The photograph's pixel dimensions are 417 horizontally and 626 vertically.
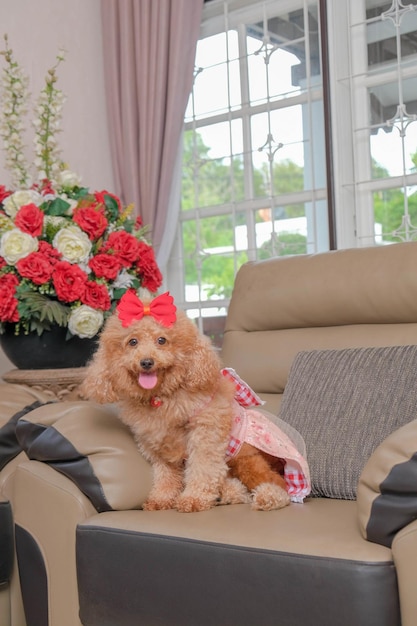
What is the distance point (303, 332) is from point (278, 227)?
1104mm

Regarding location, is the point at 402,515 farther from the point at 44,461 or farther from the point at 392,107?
the point at 392,107

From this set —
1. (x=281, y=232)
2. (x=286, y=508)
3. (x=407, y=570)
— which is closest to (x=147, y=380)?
(x=286, y=508)

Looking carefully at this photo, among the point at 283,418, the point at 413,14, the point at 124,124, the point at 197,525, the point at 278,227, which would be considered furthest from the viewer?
the point at 124,124

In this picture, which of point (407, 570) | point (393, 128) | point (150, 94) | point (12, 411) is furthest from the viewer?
point (150, 94)

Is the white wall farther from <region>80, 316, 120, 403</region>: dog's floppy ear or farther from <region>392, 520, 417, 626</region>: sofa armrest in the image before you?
<region>392, 520, 417, 626</region>: sofa armrest

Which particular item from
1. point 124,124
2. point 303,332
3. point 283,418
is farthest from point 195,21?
point 283,418

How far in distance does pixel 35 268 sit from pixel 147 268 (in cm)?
39

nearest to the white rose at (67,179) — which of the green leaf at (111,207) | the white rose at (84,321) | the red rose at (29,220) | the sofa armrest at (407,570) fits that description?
the green leaf at (111,207)

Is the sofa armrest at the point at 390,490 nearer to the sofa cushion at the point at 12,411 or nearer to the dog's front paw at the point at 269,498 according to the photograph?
the dog's front paw at the point at 269,498

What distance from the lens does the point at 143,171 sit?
3.47 m

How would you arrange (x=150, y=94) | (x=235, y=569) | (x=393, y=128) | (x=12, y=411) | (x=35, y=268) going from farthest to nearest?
1. (x=150, y=94)
2. (x=393, y=128)
3. (x=35, y=268)
4. (x=12, y=411)
5. (x=235, y=569)

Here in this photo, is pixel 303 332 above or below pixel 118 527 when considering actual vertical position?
above

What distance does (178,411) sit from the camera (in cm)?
169

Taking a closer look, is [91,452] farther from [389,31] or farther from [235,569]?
[389,31]
